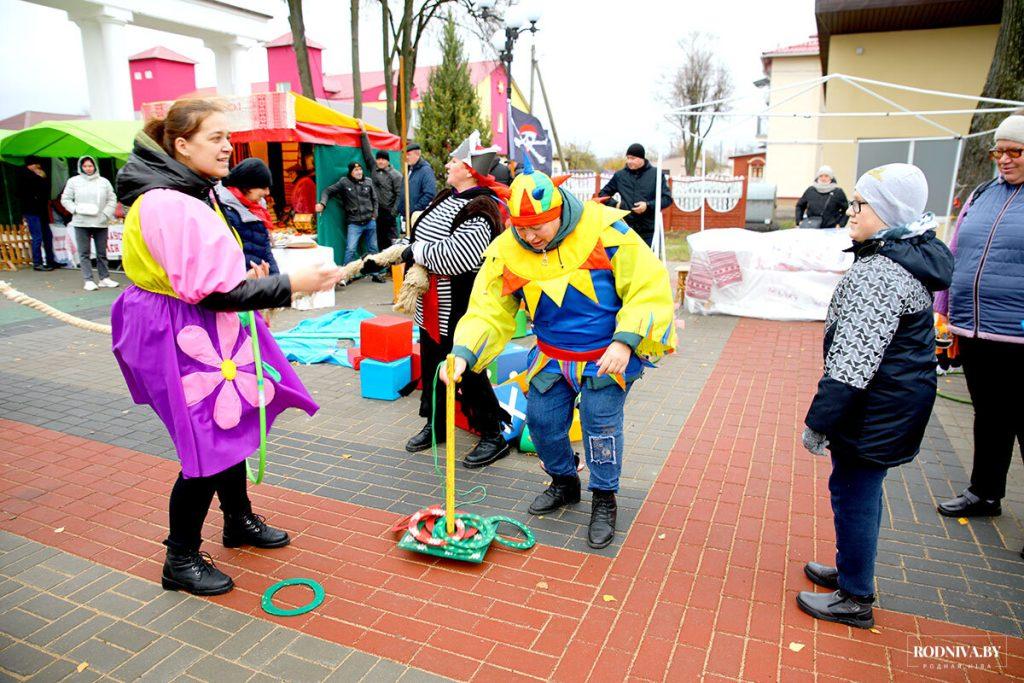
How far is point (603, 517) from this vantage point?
3.53 m

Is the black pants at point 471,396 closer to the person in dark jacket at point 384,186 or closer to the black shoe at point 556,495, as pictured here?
the black shoe at point 556,495

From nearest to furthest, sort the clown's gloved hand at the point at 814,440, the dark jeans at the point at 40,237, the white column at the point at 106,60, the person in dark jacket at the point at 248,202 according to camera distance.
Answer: the clown's gloved hand at the point at 814,440 → the person in dark jacket at the point at 248,202 → the dark jeans at the point at 40,237 → the white column at the point at 106,60

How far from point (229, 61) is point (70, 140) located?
9468 millimetres

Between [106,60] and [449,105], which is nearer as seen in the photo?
[106,60]

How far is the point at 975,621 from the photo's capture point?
112 inches

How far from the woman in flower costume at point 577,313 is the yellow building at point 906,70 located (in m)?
15.8

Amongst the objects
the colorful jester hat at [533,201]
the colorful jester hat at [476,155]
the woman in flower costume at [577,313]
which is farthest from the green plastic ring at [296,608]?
the colorful jester hat at [476,155]

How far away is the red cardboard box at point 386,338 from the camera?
565 cm

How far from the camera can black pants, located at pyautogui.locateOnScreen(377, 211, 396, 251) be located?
39.6 ft

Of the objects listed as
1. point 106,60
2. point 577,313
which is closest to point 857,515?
point 577,313

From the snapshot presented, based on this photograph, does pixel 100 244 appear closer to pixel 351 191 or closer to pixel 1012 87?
pixel 351 191

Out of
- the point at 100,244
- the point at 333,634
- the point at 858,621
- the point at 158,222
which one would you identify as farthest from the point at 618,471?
the point at 100,244

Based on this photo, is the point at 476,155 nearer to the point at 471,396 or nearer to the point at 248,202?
the point at 471,396

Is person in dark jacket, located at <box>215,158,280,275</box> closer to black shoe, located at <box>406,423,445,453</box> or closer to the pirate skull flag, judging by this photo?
black shoe, located at <box>406,423,445,453</box>
